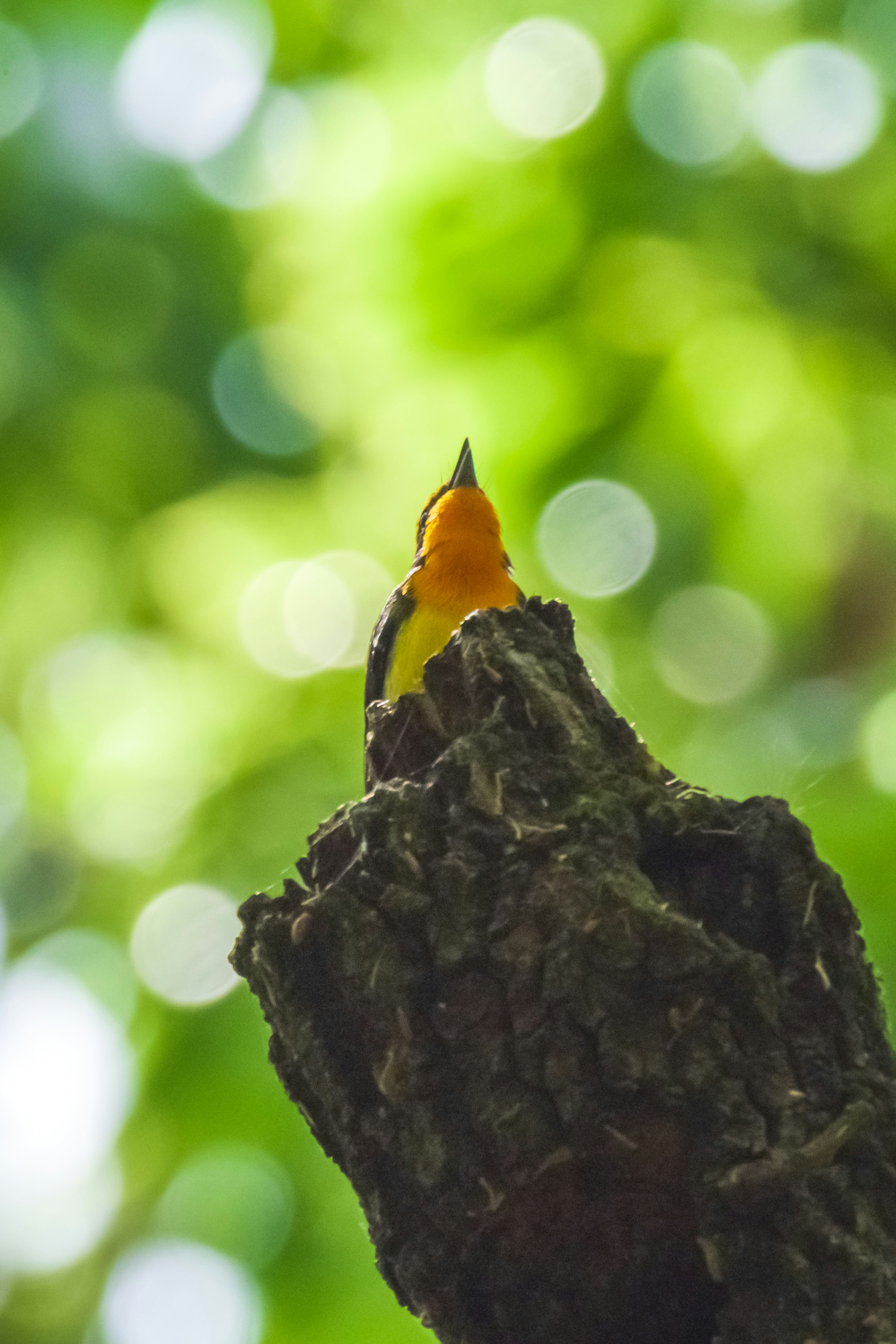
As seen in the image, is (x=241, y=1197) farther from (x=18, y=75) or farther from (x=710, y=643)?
(x=18, y=75)

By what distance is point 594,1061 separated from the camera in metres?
2.03

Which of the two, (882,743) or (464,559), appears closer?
(882,743)

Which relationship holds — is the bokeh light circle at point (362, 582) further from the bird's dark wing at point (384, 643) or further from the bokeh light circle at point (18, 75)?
the bokeh light circle at point (18, 75)

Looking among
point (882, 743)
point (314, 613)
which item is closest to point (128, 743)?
point (314, 613)

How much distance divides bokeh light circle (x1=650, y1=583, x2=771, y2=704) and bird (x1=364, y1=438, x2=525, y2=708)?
0.80m

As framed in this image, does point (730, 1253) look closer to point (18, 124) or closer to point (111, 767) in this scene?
point (111, 767)

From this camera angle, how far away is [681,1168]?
1988 millimetres

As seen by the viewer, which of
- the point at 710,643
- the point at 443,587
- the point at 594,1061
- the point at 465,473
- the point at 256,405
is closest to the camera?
the point at 594,1061

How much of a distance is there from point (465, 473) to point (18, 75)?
332cm

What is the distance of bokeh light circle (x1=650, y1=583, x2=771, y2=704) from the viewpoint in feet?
18.8

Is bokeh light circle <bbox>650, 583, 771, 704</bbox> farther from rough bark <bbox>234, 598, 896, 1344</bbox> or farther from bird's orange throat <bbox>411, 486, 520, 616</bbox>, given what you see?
rough bark <bbox>234, 598, 896, 1344</bbox>

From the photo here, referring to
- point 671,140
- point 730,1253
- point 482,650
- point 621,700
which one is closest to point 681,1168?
point 730,1253

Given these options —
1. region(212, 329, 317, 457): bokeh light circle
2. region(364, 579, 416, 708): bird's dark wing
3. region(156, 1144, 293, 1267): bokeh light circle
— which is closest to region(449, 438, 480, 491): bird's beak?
region(212, 329, 317, 457): bokeh light circle

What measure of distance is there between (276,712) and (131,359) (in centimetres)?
218
